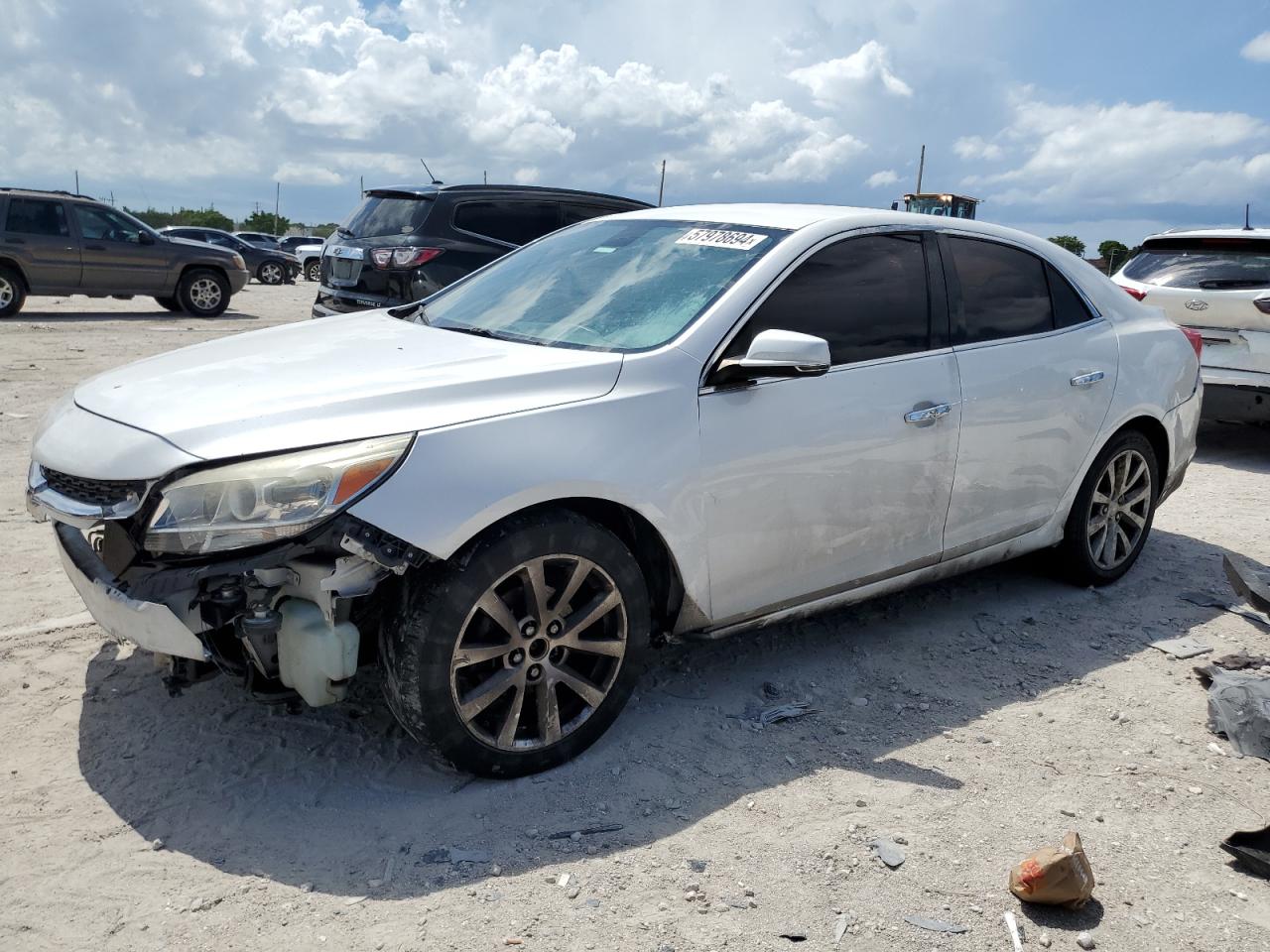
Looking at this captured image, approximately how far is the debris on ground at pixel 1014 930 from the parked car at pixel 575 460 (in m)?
1.29

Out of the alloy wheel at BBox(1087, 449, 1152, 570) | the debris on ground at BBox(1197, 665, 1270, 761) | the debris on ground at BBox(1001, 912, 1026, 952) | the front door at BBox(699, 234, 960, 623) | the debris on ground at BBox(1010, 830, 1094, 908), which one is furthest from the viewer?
the alloy wheel at BBox(1087, 449, 1152, 570)

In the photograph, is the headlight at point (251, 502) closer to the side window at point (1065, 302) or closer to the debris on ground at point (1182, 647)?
the side window at point (1065, 302)

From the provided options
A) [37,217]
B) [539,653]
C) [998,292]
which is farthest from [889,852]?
[37,217]

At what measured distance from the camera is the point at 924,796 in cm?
343

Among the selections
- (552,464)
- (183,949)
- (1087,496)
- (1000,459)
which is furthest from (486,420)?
(1087,496)

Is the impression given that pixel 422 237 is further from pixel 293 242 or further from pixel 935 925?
pixel 293 242

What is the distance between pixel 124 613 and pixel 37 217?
1474 centimetres

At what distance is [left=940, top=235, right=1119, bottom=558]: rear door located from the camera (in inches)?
173

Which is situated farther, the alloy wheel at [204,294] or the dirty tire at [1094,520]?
the alloy wheel at [204,294]

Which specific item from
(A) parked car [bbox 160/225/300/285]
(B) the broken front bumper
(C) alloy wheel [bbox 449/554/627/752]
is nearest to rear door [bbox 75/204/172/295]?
(A) parked car [bbox 160/225/300/285]

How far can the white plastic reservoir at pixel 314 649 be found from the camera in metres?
3.06

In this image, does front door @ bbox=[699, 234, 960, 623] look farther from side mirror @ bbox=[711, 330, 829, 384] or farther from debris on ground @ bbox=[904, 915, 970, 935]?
debris on ground @ bbox=[904, 915, 970, 935]

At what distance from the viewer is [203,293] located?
17.8 m

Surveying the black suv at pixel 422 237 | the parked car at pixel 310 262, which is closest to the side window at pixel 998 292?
the black suv at pixel 422 237
